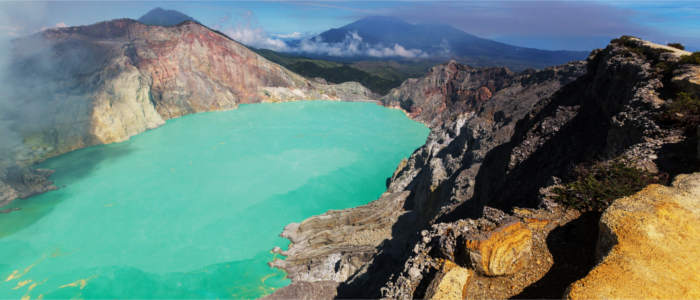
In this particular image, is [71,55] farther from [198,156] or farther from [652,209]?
[652,209]

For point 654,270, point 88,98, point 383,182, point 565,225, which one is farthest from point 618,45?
point 88,98

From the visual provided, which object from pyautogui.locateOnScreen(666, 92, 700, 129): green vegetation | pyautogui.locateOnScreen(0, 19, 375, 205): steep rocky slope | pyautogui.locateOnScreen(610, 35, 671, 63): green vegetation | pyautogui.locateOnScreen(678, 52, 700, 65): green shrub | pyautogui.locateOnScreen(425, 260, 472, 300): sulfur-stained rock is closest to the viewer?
pyautogui.locateOnScreen(425, 260, 472, 300): sulfur-stained rock

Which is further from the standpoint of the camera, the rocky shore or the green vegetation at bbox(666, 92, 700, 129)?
the green vegetation at bbox(666, 92, 700, 129)

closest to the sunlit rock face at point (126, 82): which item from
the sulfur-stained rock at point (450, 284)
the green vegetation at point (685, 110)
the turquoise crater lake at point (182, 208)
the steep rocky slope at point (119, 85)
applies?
the steep rocky slope at point (119, 85)

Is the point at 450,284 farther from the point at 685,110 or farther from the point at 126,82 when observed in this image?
the point at 126,82

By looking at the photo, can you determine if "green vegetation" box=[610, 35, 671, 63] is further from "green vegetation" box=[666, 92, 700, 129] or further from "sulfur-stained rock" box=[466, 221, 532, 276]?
"sulfur-stained rock" box=[466, 221, 532, 276]

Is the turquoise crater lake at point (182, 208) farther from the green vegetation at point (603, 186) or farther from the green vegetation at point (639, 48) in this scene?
the green vegetation at point (639, 48)

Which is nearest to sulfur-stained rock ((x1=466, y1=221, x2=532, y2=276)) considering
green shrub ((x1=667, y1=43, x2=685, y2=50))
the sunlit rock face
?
green shrub ((x1=667, y1=43, x2=685, y2=50))
